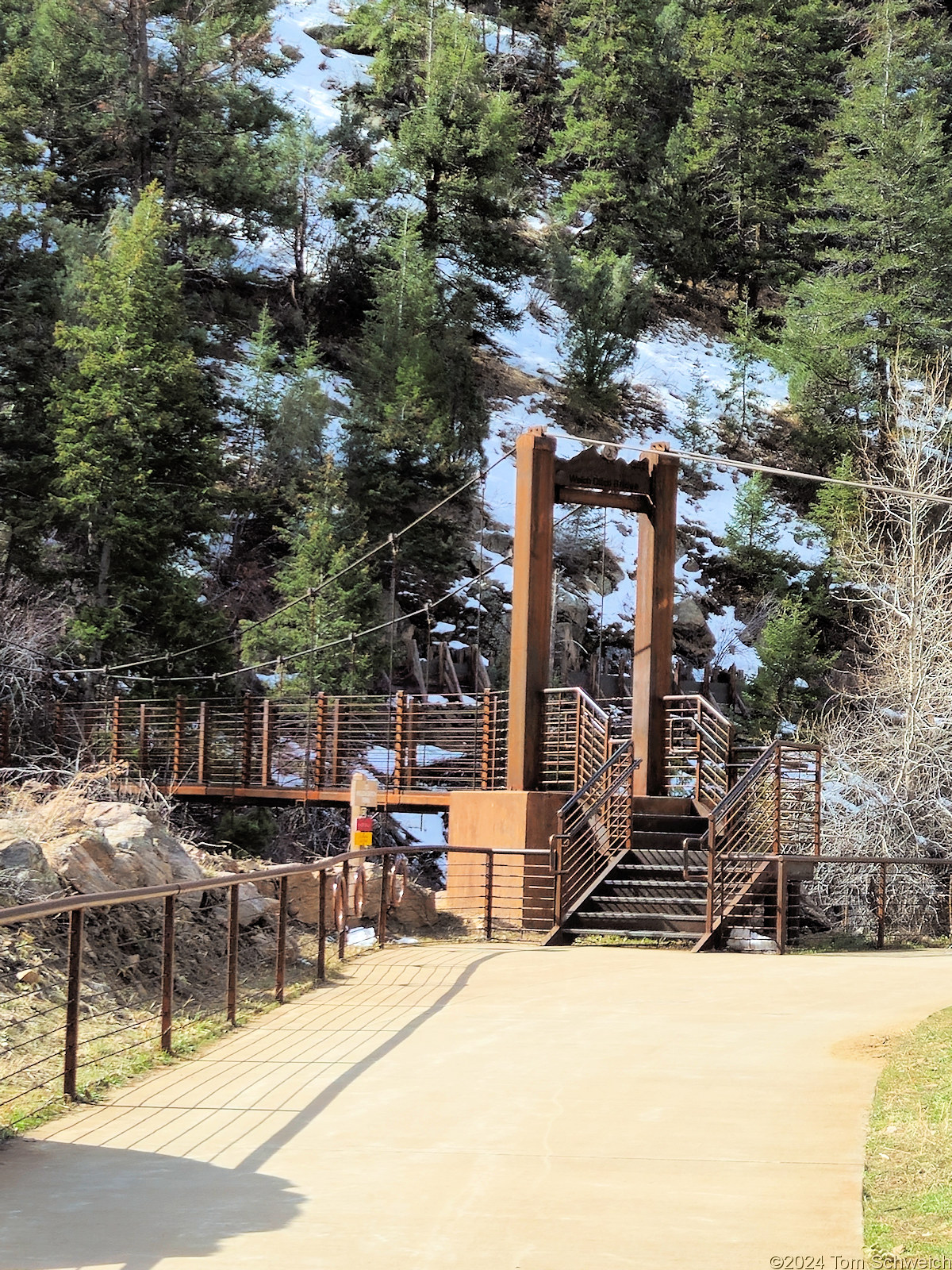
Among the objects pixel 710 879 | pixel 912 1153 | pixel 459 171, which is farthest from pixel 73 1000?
pixel 459 171

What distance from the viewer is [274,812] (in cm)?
2952

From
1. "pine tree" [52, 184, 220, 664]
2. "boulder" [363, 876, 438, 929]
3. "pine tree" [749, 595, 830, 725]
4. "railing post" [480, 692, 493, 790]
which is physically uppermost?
"pine tree" [52, 184, 220, 664]

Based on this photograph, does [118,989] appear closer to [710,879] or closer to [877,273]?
[710,879]

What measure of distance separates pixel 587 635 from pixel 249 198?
15.6 meters

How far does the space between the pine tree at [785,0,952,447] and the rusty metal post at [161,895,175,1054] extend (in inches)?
1130

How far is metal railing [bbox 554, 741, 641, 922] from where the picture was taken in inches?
509

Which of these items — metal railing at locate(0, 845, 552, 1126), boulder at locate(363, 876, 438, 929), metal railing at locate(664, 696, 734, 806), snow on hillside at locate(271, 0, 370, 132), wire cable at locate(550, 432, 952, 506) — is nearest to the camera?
metal railing at locate(0, 845, 552, 1126)

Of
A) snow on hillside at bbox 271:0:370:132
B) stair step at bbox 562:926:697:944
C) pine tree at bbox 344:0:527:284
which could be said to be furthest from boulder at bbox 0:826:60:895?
snow on hillside at bbox 271:0:370:132

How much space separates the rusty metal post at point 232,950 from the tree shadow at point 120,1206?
6.75 ft

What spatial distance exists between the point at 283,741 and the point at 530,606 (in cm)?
901

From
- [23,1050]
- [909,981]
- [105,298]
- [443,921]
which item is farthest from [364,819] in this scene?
[105,298]

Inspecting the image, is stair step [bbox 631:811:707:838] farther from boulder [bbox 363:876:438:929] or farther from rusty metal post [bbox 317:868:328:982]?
rusty metal post [bbox 317:868:328:982]

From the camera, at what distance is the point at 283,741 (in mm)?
22516

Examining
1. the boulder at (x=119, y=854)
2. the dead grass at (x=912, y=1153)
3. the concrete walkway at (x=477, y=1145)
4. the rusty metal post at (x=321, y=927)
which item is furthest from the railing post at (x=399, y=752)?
the dead grass at (x=912, y=1153)
